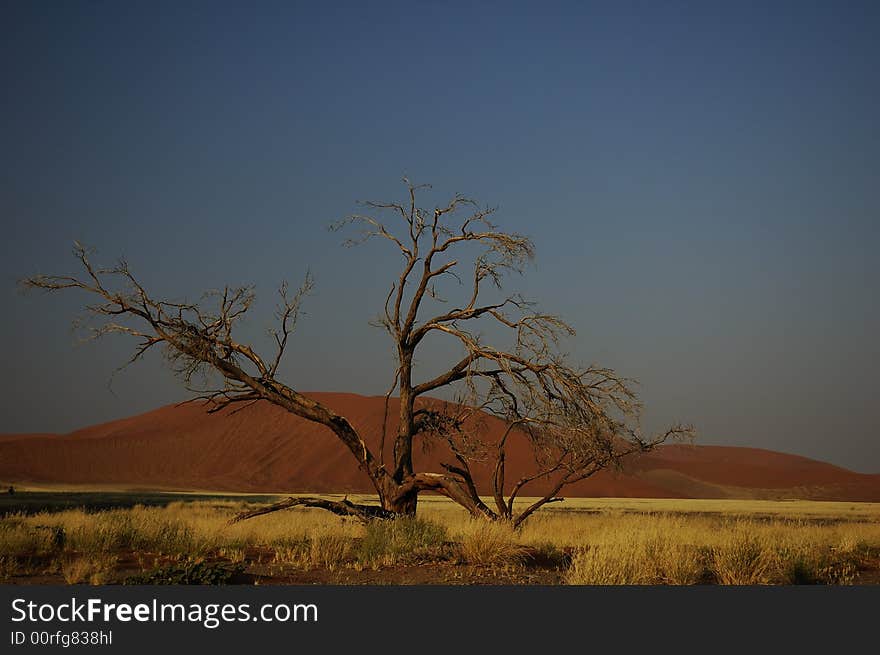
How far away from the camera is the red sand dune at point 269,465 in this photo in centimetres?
8700

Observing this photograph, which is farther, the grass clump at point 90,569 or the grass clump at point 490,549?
the grass clump at point 490,549

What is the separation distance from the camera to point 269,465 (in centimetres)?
9144

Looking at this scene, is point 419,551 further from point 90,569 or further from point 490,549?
point 90,569

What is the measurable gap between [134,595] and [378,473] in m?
10.3

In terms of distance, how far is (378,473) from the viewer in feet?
66.0

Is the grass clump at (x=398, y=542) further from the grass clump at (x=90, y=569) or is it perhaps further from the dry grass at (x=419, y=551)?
the grass clump at (x=90, y=569)

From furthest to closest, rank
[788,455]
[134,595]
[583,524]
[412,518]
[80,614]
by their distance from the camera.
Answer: [788,455] < [583,524] < [412,518] < [134,595] < [80,614]

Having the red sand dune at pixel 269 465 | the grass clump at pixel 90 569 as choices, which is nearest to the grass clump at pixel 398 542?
the grass clump at pixel 90 569

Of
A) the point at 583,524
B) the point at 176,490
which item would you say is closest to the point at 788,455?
the point at 176,490

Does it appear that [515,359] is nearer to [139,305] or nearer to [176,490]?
[139,305]

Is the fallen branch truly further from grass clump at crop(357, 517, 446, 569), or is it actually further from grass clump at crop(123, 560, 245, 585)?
grass clump at crop(123, 560, 245, 585)

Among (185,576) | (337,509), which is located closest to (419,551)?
(337,509)

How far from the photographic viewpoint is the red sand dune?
87.0 meters

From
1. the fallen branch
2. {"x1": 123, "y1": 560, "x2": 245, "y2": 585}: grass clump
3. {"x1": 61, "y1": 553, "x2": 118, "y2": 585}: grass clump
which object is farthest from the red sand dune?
{"x1": 123, "y1": 560, "x2": 245, "y2": 585}: grass clump
